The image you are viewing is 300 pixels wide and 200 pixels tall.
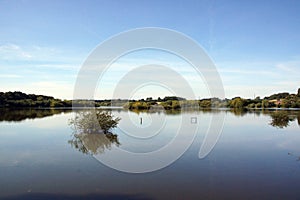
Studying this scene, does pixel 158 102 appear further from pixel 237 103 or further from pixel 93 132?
pixel 93 132

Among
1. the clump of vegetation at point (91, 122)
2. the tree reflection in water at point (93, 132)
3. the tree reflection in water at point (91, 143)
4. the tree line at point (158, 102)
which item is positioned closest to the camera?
the tree reflection in water at point (91, 143)

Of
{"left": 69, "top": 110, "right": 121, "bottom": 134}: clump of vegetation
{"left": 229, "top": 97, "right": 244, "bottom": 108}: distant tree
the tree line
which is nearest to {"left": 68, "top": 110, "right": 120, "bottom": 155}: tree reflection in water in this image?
{"left": 69, "top": 110, "right": 121, "bottom": 134}: clump of vegetation

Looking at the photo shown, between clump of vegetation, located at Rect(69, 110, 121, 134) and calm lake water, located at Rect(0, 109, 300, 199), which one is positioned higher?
clump of vegetation, located at Rect(69, 110, 121, 134)

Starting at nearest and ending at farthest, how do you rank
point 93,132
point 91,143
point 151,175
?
point 151,175 < point 91,143 < point 93,132

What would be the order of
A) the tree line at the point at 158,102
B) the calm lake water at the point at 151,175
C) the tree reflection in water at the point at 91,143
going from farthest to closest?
the tree line at the point at 158,102
the tree reflection in water at the point at 91,143
the calm lake water at the point at 151,175

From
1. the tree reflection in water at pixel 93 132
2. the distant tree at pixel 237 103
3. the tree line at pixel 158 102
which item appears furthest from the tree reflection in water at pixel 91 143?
the distant tree at pixel 237 103

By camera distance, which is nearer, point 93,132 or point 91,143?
point 91,143

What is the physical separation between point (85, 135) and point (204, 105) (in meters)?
56.0

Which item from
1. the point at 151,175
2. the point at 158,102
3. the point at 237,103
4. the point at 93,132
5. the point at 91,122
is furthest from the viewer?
the point at 237,103

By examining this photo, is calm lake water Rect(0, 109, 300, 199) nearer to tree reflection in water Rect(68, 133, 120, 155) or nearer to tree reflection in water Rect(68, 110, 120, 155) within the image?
tree reflection in water Rect(68, 133, 120, 155)

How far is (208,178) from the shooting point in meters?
7.06

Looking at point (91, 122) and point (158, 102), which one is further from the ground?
point (158, 102)

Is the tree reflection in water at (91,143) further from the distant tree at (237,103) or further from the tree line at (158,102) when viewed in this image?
the distant tree at (237,103)

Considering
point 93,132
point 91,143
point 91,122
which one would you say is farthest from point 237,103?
point 91,143
